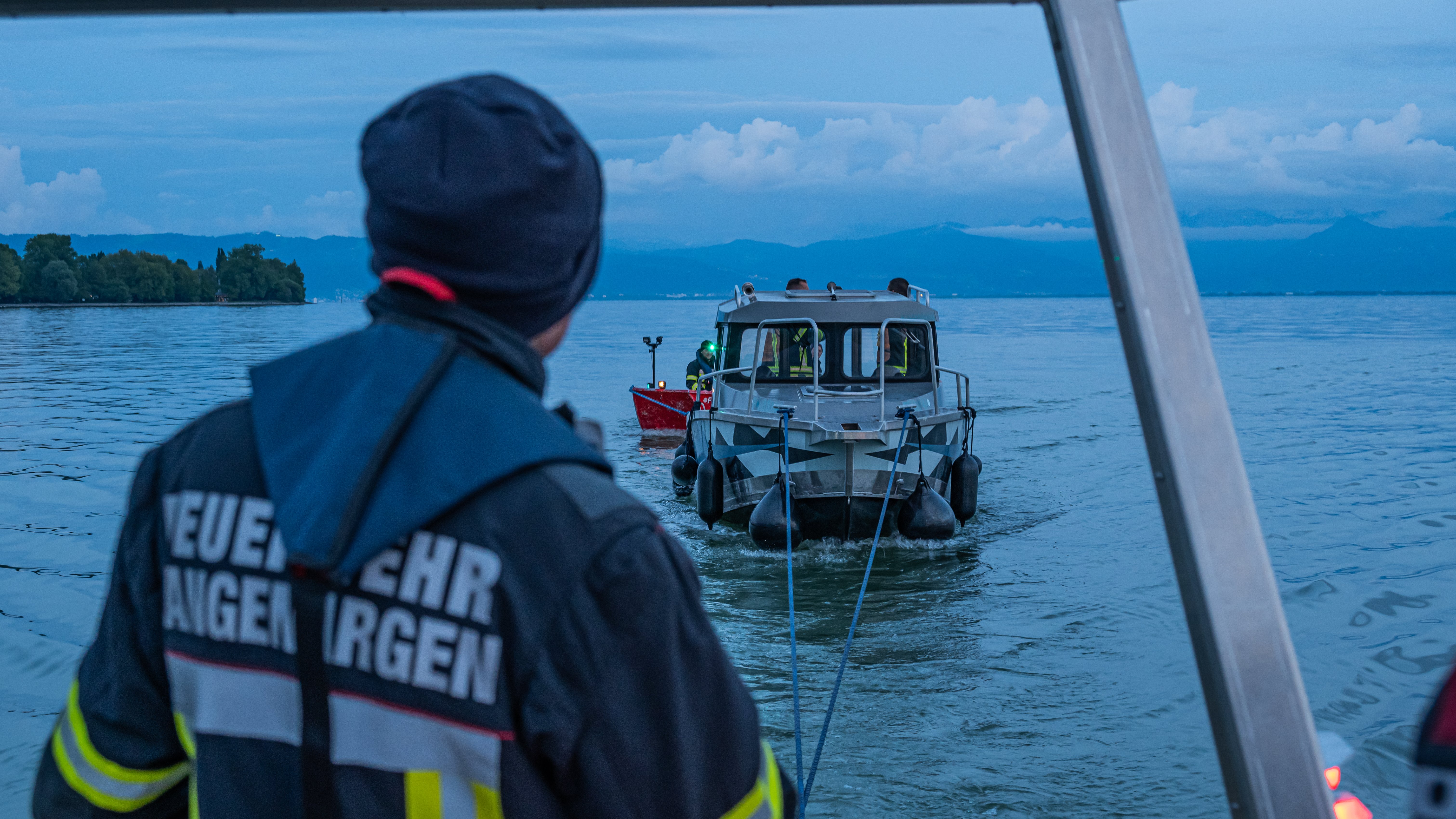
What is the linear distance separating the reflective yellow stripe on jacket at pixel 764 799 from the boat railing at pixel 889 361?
1105 centimetres

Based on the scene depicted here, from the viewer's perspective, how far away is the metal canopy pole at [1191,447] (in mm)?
1197

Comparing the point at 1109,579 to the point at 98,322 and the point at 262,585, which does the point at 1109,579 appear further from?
the point at 98,322

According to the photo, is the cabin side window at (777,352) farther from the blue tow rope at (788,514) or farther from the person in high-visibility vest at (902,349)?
the blue tow rope at (788,514)

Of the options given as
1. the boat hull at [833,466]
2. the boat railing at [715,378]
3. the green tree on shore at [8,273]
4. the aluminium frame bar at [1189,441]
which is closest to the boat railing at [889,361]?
the boat hull at [833,466]

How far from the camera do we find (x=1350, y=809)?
1.84 meters

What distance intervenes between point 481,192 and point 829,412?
38.9ft

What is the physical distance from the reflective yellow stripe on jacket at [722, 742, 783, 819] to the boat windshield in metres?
12.5

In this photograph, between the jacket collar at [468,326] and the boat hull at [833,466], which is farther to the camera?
the boat hull at [833,466]

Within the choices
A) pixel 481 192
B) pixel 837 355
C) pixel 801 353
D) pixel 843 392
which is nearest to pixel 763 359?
pixel 801 353

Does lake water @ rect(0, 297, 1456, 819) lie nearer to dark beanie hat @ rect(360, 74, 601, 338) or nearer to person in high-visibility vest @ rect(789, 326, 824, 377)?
dark beanie hat @ rect(360, 74, 601, 338)

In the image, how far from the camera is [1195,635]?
1248 millimetres

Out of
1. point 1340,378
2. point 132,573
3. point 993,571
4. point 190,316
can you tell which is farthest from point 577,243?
point 190,316

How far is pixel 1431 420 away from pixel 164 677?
37241 millimetres

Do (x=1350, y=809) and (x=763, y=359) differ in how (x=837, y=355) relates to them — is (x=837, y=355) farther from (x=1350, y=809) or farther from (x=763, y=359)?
(x=1350, y=809)
